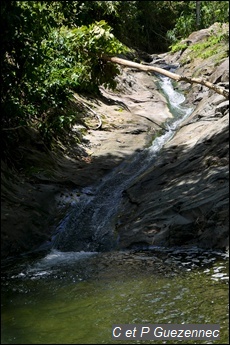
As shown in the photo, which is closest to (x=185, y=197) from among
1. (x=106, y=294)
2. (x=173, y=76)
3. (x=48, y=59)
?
(x=106, y=294)

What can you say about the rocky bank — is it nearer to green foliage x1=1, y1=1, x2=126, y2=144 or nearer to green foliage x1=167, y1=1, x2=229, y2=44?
green foliage x1=1, y1=1, x2=126, y2=144

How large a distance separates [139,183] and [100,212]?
1.17 metres

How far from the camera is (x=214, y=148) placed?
10734 mm

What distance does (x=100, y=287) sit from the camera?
22.7 ft

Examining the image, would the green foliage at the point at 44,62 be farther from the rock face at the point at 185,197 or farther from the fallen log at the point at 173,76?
the rock face at the point at 185,197

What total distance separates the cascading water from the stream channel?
2 cm

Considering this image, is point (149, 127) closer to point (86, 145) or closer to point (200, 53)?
point (86, 145)

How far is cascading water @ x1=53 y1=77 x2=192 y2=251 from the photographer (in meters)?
9.70

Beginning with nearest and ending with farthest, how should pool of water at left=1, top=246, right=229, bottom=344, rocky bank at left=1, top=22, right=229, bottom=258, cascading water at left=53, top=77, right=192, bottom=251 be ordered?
pool of water at left=1, top=246, right=229, bottom=344
rocky bank at left=1, top=22, right=229, bottom=258
cascading water at left=53, top=77, right=192, bottom=251

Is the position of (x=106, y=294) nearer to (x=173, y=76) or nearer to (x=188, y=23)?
(x=173, y=76)

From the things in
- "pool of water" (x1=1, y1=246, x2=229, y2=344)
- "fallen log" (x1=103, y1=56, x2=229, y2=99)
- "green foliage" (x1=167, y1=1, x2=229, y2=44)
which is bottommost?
"pool of water" (x1=1, y1=246, x2=229, y2=344)

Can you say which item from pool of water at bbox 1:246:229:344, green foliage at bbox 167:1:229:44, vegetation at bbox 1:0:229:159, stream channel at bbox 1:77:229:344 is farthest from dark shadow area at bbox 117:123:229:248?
green foliage at bbox 167:1:229:44

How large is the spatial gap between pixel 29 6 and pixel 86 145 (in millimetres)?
6332

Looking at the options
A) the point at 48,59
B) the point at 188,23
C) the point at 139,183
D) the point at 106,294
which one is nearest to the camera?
the point at 106,294
